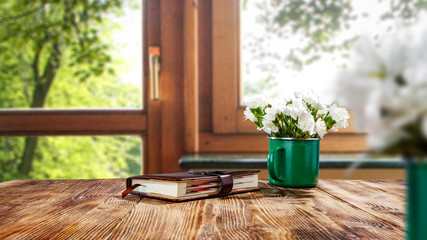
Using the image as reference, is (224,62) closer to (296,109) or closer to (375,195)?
(296,109)

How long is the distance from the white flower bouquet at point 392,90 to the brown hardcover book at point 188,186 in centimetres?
63

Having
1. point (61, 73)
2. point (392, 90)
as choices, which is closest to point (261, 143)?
point (61, 73)

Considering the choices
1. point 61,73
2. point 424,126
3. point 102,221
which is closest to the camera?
point 424,126

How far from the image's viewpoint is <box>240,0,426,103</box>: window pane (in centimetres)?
189

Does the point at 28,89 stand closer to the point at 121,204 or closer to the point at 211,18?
the point at 211,18

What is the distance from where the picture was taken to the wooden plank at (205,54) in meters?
1.84

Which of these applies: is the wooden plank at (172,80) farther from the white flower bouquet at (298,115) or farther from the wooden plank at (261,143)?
the white flower bouquet at (298,115)

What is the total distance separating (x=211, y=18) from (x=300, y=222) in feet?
4.36

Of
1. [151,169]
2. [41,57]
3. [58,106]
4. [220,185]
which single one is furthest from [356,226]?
[41,57]

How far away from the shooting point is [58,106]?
1.88 metres

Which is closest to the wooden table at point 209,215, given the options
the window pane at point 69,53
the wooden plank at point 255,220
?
the wooden plank at point 255,220

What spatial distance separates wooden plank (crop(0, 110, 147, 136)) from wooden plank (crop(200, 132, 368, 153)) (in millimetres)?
357

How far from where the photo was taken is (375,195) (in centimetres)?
96

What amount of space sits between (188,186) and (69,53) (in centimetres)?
128
